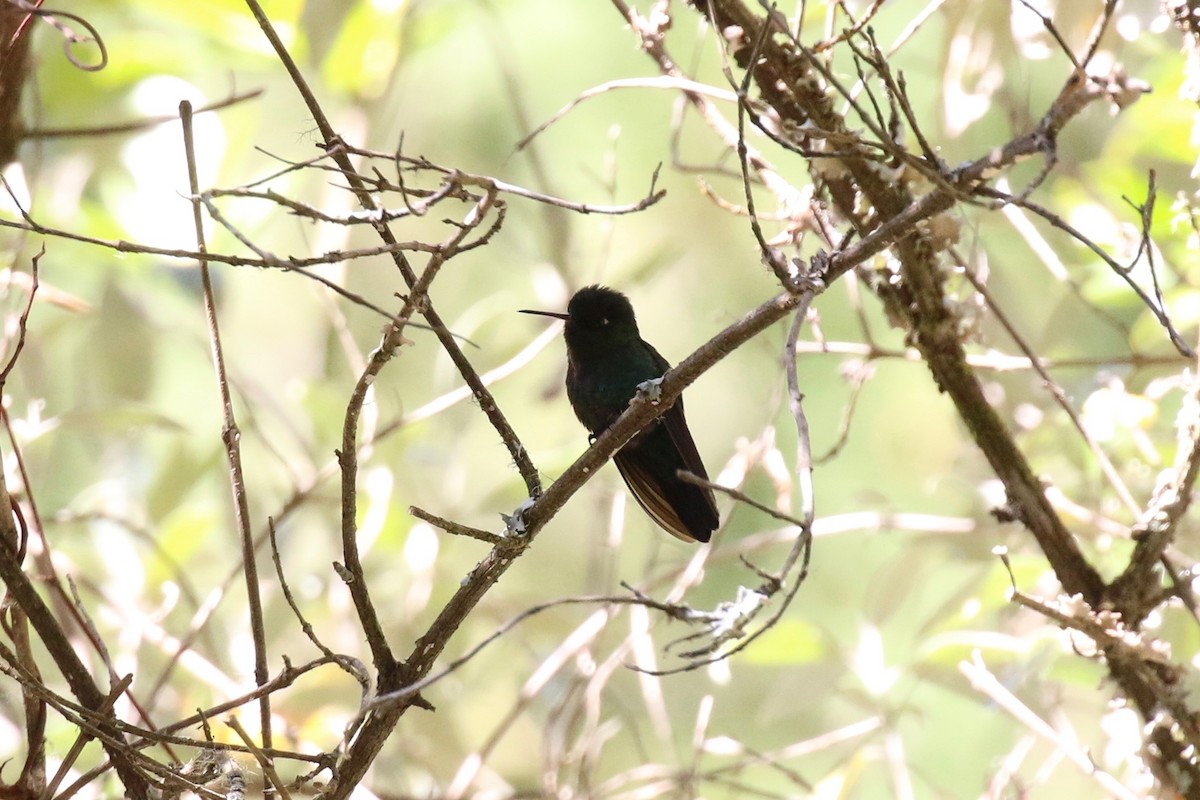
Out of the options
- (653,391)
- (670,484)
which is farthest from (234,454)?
(670,484)

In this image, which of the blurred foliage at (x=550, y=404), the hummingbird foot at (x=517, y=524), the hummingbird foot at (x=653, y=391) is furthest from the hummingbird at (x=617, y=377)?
the hummingbird foot at (x=517, y=524)

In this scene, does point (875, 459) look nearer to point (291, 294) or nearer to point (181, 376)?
point (291, 294)

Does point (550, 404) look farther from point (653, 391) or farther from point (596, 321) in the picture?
point (653, 391)

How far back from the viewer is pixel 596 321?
278cm

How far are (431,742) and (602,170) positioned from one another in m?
2.20

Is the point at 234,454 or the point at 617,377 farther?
the point at 617,377

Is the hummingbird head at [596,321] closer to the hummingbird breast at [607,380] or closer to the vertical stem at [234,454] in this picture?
the hummingbird breast at [607,380]

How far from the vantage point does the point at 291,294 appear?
4.76 m

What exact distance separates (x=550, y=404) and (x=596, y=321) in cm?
87

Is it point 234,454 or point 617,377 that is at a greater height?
point 617,377

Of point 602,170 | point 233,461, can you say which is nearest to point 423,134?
point 602,170

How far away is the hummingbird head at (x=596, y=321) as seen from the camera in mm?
2760

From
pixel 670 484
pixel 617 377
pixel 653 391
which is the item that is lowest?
pixel 653 391

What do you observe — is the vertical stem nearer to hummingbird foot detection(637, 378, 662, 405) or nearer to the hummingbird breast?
hummingbird foot detection(637, 378, 662, 405)
